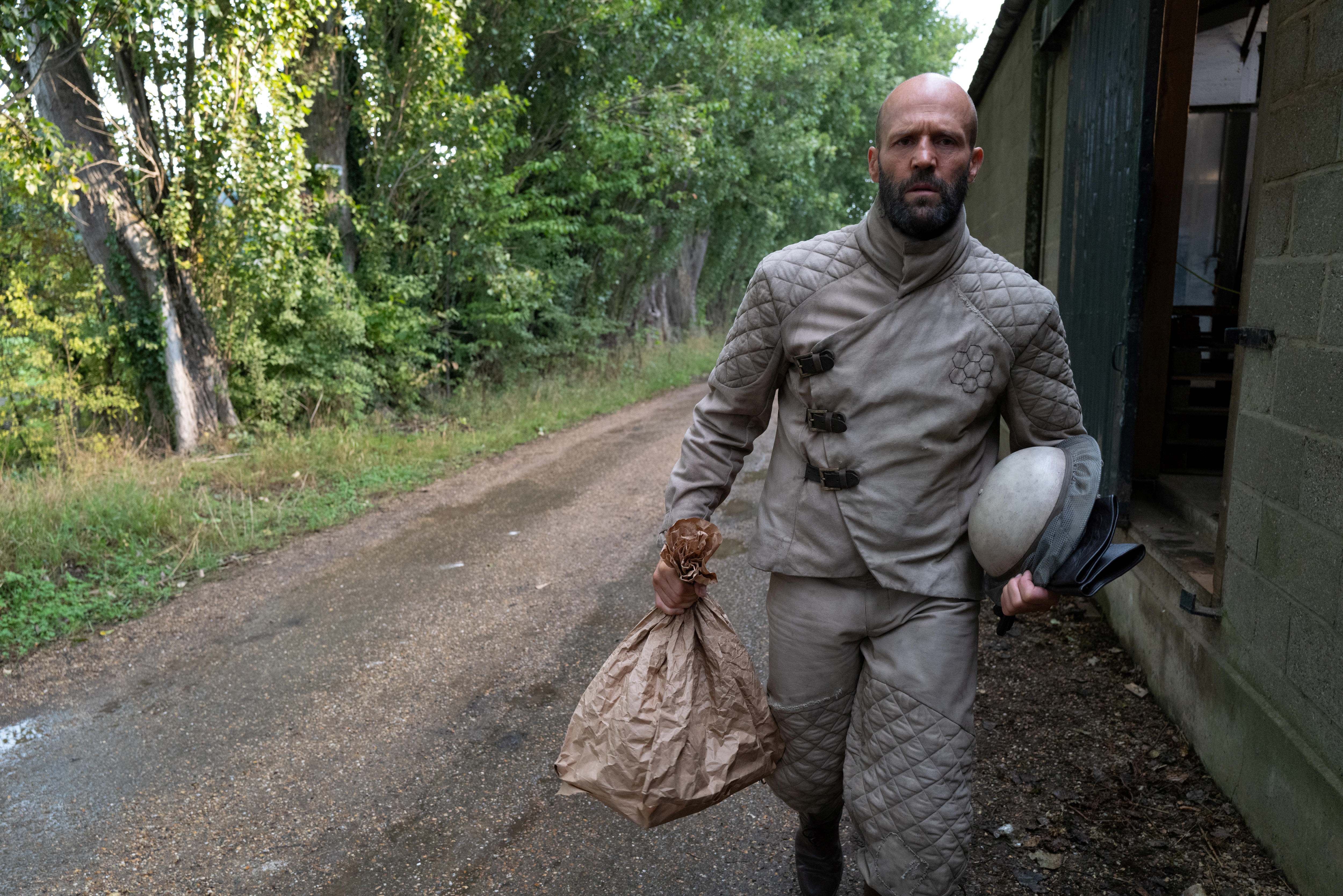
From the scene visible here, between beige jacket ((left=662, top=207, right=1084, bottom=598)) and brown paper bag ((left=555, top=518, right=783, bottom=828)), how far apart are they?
22 cm

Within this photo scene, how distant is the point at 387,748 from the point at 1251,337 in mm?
3483

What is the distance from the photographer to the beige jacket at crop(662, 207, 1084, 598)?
2258 millimetres

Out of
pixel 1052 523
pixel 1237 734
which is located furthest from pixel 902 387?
pixel 1237 734

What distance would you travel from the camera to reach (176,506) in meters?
7.04

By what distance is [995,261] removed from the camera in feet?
7.59

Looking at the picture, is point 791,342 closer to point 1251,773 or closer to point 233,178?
point 1251,773

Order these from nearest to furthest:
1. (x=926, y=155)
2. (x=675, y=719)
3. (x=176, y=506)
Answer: (x=926, y=155) → (x=675, y=719) → (x=176, y=506)

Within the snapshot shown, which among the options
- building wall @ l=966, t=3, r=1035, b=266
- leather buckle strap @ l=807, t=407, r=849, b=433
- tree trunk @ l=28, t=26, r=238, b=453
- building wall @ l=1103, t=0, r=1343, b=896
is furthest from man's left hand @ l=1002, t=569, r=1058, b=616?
tree trunk @ l=28, t=26, r=238, b=453

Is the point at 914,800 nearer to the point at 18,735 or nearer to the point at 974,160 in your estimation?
the point at 974,160

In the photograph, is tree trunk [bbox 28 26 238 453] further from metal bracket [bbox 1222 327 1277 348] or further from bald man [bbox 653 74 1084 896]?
metal bracket [bbox 1222 327 1277 348]

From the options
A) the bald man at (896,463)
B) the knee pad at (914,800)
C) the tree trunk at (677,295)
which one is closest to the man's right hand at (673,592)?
the bald man at (896,463)

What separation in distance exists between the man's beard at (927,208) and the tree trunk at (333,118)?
878 cm

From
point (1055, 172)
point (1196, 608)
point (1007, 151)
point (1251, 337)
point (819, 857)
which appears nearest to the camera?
point (819, 857)

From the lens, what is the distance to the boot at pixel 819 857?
→ 8.54 feet
